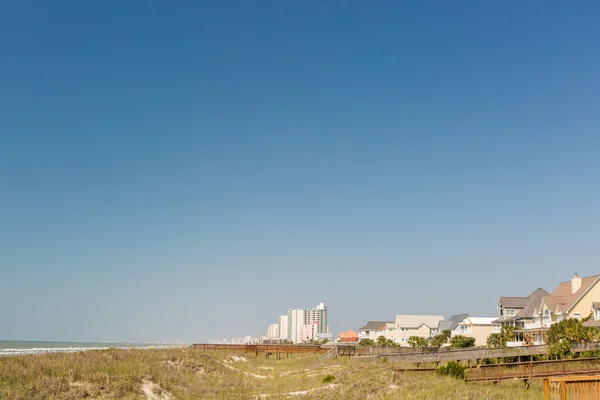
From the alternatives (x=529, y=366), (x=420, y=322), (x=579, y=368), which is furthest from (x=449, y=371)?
(x=420, y=322)

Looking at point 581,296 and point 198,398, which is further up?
point 581,296

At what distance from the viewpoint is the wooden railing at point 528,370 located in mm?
33656

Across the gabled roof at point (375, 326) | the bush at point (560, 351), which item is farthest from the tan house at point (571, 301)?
the gabled roof at point (375, 326)

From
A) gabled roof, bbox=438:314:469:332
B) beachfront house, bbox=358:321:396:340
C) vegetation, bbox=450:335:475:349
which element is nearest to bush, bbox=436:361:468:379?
vegetation, bbox=450:335:475:349

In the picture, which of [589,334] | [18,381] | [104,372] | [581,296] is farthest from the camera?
[581,296]

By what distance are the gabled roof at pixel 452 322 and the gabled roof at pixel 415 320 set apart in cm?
899

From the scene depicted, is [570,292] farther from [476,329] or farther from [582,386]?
[582,386]

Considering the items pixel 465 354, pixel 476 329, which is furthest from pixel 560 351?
pixel 476 329

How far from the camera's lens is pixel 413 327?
132500 mm

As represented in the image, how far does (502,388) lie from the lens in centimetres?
3130

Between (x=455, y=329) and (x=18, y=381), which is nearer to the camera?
(x=18, y=381)

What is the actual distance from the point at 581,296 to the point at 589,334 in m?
19.6

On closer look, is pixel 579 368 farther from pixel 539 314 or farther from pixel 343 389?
pixel 539 314

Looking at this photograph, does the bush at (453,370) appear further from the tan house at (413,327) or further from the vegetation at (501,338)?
the tan house at (413,327)
